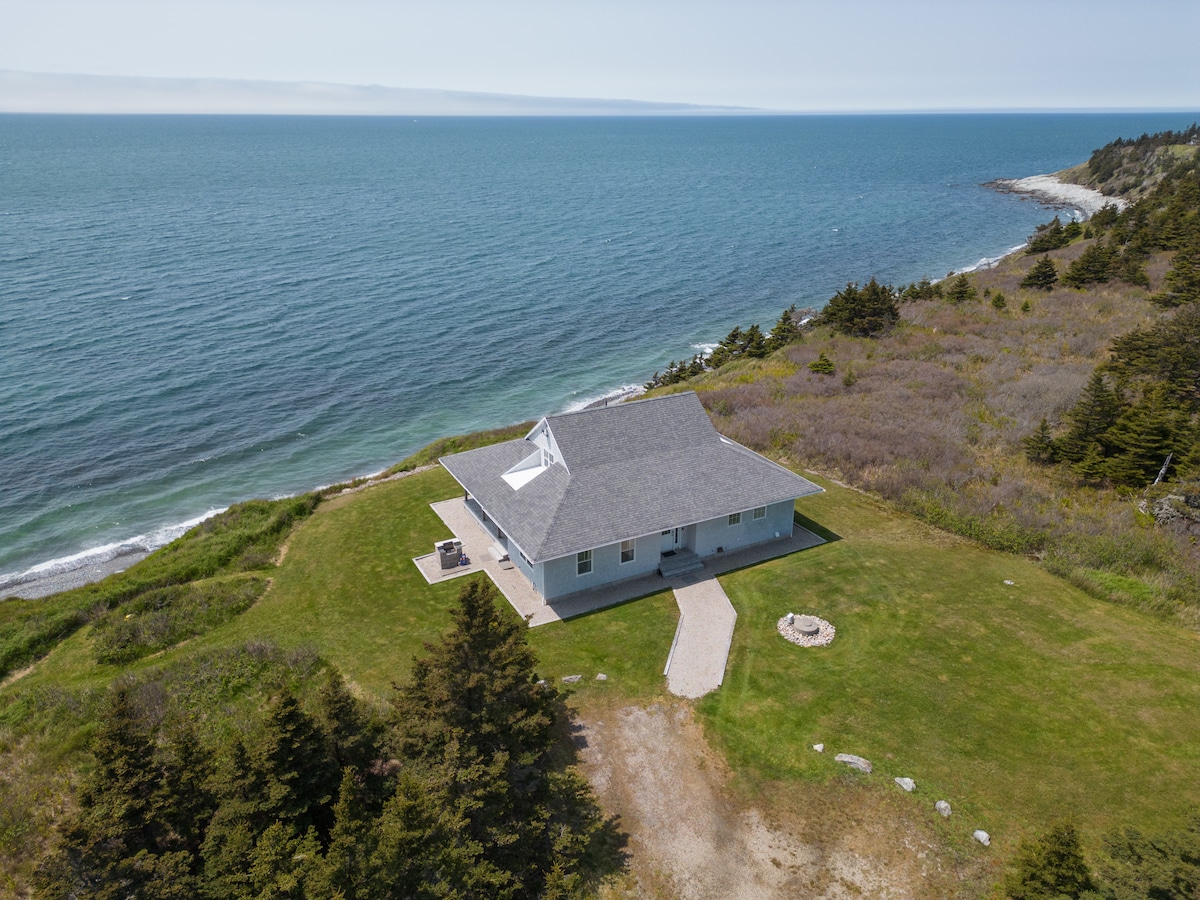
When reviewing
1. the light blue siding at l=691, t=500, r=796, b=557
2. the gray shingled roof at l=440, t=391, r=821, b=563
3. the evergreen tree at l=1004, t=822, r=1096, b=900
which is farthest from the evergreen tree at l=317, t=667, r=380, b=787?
the evergreen tree at l=1004, t=822, r=1096, b=900

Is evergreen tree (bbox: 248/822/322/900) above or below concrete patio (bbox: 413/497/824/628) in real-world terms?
above

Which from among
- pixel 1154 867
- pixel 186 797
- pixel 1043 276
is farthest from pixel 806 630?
pixel 1043 276

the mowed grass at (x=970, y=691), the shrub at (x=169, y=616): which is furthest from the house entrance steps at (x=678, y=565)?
the shrub at (x=169, y=616)

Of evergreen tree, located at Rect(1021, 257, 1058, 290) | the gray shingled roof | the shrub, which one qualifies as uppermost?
the gray shingled roof

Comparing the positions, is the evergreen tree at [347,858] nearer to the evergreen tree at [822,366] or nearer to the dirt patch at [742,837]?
the dirt patch at [742,837]

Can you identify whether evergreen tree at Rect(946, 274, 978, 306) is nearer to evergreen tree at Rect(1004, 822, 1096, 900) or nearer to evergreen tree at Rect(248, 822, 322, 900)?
evergreen tree at Rect(1004, 822, 1096, 900)

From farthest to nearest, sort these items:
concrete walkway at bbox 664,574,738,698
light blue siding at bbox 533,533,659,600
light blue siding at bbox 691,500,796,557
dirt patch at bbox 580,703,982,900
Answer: light blue siding at bbox 691,500,796,557
light blue siding at bbox 533,533,659,600
concrete walkway at bbox 664,574,738,698
dirt patch at bbox 580,703,982,900
